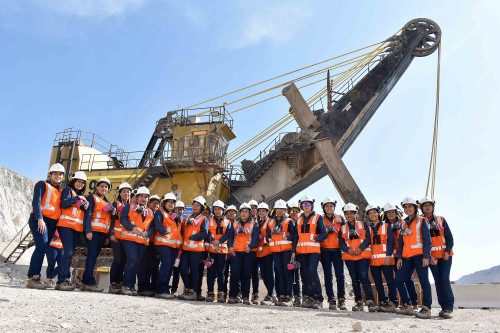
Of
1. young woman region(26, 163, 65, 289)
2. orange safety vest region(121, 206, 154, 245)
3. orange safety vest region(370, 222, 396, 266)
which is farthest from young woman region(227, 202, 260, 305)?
young woman region(26, 163, 65, 289)

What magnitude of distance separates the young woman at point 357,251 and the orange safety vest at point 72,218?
4.25 meters

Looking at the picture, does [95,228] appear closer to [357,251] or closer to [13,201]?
[357,251]

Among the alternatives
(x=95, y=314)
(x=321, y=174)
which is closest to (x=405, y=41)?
(x=321, y=174)

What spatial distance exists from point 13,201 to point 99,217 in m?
26.9

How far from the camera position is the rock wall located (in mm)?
27469

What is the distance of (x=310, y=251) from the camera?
6594mm

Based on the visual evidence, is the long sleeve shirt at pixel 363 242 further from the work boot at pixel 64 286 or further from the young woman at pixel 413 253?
the work boot at pixel 64 286

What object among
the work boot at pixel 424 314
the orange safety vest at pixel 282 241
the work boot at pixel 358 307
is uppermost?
the orange safety vest at pixel 282 241

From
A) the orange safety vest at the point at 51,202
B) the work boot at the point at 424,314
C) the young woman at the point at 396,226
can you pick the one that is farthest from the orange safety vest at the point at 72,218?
the work boot at the point at 424,314

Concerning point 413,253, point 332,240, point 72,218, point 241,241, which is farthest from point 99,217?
Answer: point 413,253

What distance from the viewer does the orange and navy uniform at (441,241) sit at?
5.96m

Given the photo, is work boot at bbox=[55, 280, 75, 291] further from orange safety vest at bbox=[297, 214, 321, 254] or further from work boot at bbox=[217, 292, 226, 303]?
orange safety vest at bbox=[297, 214, 321, 254]

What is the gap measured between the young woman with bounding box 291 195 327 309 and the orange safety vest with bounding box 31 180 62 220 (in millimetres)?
3855

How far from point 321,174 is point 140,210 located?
1089 centimetres
